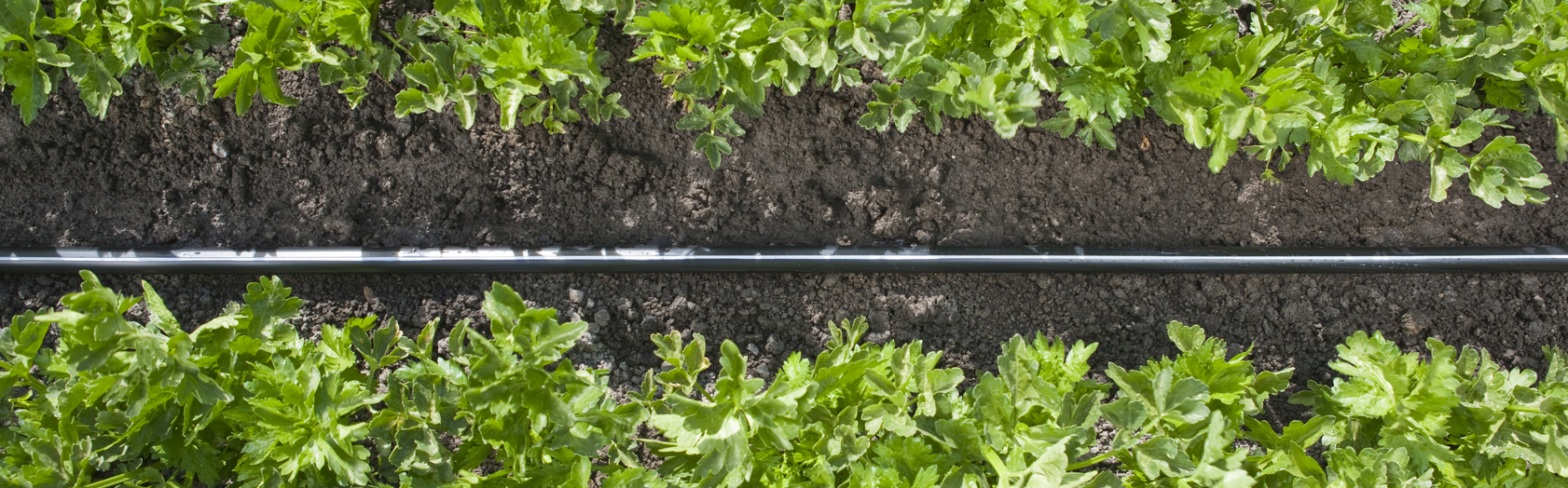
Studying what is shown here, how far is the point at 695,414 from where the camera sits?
109 cm

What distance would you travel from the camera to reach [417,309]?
1.58 m

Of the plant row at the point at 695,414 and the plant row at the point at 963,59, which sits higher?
the plant row at the point at 963,59

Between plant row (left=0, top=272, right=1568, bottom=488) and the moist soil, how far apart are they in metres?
0.24

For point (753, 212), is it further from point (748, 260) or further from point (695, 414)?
point (695, 414)

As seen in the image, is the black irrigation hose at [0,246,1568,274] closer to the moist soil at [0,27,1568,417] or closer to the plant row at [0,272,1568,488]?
the moist soil at [0,27,1568,417]

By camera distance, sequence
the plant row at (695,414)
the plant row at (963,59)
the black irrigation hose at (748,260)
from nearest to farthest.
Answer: the plant row at (695,414) < the plant row at (963,59) < the black irrigation hose at (748,260)

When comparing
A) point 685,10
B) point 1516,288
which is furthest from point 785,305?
point 1516,288

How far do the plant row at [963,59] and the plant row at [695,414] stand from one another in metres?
0.32

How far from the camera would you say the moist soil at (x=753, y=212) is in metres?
1.55

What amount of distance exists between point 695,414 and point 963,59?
0.64 meters

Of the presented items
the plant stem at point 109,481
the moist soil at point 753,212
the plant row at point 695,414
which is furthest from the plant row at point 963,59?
the plant stem at point 109,481

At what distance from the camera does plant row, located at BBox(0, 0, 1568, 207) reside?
1215mm

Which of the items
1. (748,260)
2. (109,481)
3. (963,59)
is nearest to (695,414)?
(748,260)

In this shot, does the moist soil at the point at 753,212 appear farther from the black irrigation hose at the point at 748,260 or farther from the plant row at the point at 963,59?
the plant row at the point at 963,59
